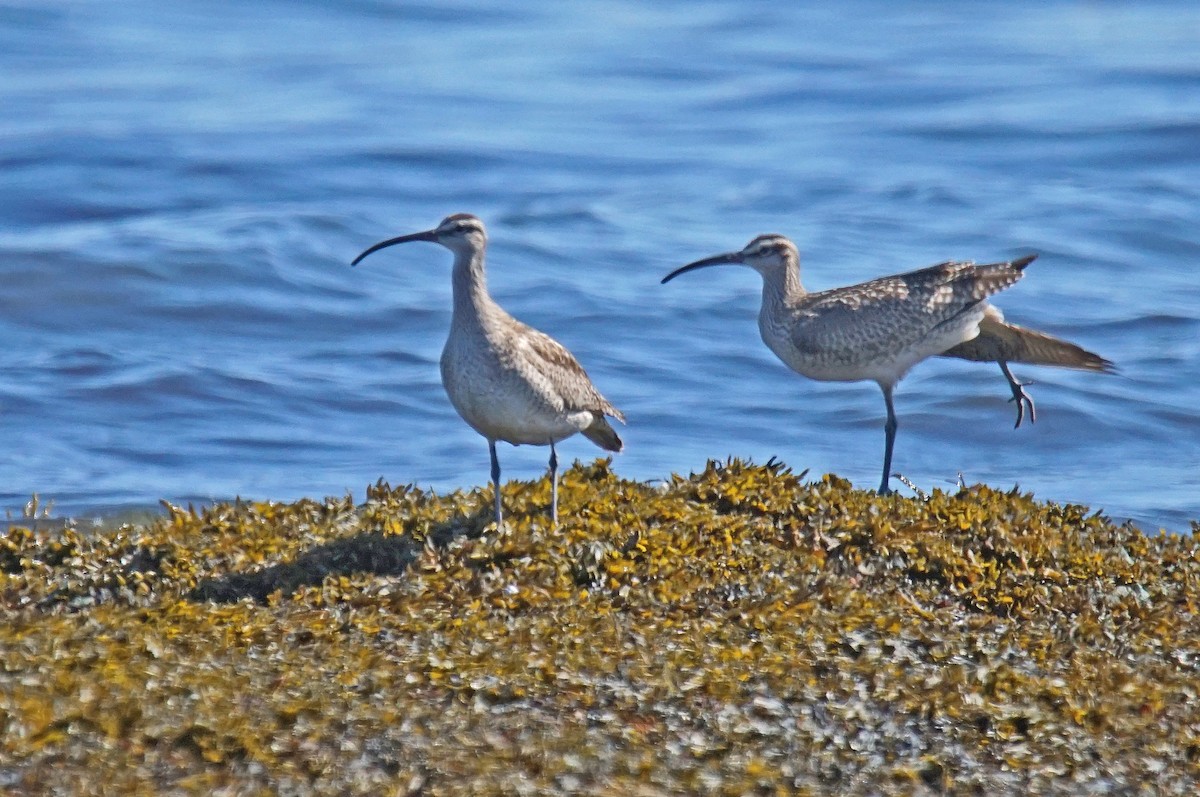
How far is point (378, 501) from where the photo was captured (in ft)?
26.5

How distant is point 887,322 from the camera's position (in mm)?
10125

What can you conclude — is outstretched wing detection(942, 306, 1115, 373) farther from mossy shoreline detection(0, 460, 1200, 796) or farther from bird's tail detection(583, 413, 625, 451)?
bird's tail detection(583, 413, 625, 451)

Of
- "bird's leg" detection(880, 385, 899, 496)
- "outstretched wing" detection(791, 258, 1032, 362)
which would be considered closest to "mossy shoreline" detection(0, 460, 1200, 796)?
"bird's leg" detection(880, 385, 899, 496)

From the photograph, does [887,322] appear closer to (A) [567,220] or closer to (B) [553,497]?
(B) [553,497]

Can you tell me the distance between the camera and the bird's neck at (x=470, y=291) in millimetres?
8484

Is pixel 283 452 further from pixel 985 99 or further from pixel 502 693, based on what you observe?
pixel 985 99

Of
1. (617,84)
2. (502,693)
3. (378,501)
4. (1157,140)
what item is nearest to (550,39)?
(617,84)

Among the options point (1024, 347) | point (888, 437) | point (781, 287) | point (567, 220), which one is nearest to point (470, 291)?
point (781, 287)

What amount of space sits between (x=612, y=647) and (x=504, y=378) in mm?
2309

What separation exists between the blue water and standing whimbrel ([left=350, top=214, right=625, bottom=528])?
127 inches

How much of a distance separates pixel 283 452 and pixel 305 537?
210 inches

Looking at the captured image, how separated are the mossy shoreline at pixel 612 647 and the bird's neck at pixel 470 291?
0.94 meters

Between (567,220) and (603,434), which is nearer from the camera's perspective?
(603,434)

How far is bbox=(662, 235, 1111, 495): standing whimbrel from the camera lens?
10.1 meters
